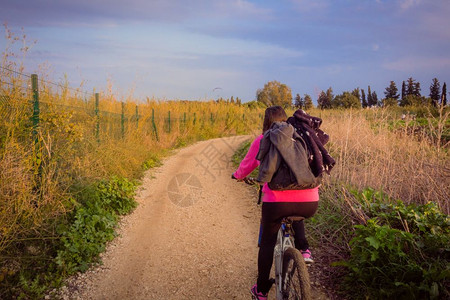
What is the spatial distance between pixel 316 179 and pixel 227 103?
24664 millimetres

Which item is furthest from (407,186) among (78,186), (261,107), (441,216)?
(261,107)

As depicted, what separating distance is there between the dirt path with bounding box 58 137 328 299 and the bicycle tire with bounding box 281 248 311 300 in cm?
116

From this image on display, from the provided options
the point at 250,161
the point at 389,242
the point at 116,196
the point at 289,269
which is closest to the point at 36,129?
the point at 116,196

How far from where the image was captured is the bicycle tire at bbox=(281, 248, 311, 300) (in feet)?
8.19

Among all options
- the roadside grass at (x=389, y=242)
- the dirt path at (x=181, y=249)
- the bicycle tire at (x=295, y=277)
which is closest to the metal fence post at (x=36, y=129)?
the dirt path at (x=181, y=249)

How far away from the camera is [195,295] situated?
3838 millimetres

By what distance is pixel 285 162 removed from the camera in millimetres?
2689

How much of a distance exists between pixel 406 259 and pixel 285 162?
1.86m

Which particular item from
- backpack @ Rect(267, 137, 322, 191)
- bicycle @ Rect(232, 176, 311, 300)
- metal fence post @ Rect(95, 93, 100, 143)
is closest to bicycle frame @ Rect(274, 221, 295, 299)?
bicycle @ Rect(232, 176, 311, 300)

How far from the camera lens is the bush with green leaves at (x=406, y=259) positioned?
311 centimetres

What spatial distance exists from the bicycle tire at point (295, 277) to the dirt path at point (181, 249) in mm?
1159

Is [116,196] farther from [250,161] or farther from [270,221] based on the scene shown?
[270,221]

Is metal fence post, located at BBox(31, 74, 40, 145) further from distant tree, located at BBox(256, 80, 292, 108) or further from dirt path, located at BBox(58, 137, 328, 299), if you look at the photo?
distant tree, located at BBox(256, 80, 292, 108)

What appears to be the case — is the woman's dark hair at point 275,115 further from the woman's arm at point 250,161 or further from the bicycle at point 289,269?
the bicycle at point 289,269
